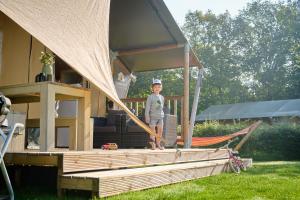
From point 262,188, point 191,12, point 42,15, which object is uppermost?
point 191,12

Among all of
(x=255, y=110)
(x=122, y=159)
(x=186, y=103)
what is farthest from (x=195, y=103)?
(x=255, y=110)

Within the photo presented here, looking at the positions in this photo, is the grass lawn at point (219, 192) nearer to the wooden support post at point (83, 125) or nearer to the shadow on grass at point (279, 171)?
the wooden support post at point (83, 125)

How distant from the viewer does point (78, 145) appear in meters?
4.69

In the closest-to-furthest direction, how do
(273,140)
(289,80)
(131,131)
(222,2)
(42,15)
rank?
(42,15)
(131,131)
(273,140)
(289,80)
(222,2)

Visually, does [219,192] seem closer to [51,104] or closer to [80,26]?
[51,104]

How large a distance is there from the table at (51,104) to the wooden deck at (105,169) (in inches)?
10.1

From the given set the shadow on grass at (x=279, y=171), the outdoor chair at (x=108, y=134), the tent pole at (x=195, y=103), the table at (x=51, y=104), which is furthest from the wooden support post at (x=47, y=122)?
the tent pole at (x=195, y=103)

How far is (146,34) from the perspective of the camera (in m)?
8.43

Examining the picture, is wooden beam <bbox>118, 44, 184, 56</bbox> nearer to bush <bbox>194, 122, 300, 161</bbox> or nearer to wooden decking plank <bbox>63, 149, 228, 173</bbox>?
wooden decking plank <bbox>63, 149, 228, 173</bbox>

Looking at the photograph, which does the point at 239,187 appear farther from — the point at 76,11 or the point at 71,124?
the point at 76,11

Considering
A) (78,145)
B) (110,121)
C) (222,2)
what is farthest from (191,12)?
(78,145)

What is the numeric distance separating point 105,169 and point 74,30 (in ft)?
5.07

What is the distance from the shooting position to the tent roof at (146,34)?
7.78 m

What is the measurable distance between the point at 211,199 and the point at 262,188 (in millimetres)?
1157
